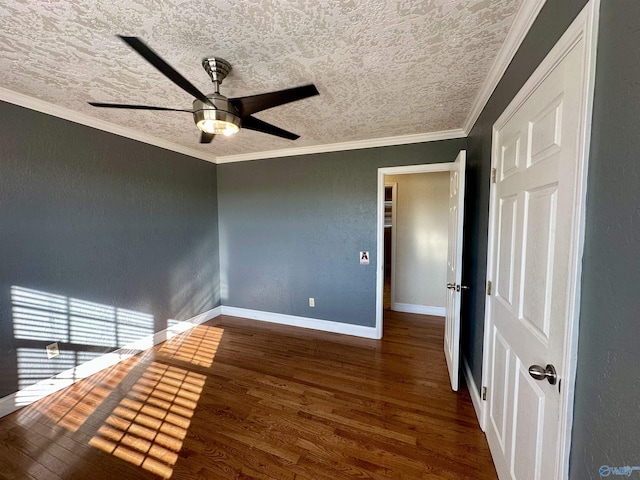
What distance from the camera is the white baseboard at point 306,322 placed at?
3.19 m

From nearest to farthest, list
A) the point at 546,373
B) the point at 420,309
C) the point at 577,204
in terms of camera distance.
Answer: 1. the point at 577,204
2. the point at 546,373
3. the point at 420,309

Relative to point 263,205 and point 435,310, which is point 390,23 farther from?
point 435,310

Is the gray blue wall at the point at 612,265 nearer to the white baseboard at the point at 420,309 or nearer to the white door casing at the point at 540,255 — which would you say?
the white door casing at the point at 540,255

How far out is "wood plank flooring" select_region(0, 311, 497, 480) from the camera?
4.89ft

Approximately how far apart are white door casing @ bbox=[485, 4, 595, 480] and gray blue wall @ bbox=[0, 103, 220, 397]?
3237mm

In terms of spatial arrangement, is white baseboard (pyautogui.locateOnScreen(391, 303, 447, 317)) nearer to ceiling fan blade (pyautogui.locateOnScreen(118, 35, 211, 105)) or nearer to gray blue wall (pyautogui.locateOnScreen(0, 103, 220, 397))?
gray blue wall (pyautogui.locateOnScreen(0, 103, 220, 397))

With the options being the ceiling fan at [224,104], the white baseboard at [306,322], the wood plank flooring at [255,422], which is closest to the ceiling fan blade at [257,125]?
the ceiling fan at [224,104]

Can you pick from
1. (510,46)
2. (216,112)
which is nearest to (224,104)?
(216,112)

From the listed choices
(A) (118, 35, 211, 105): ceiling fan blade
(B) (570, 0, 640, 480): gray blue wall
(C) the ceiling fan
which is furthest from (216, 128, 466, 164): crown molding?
(B) (570, 0, 640, 480): gray blue wall

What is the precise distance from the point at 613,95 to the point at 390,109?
5.60 feet

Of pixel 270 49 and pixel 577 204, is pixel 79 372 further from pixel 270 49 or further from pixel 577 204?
pixel 577 204

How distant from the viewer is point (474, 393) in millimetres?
1982

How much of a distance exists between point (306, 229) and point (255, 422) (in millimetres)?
2137

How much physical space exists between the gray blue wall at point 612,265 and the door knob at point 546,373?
91 mm
